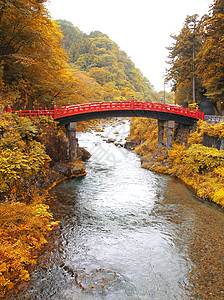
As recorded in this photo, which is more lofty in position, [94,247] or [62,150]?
[62,150]

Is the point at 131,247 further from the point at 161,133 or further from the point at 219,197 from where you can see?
the point at 161,133

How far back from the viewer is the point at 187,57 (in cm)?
2892

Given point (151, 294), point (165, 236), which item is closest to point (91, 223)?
point (165, 236)

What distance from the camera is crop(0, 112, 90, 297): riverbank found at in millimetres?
8141

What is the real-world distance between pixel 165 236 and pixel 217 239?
9.21 ft

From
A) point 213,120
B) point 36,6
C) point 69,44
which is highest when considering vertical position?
point 69,44

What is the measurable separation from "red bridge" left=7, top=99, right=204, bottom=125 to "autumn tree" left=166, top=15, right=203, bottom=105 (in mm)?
4603

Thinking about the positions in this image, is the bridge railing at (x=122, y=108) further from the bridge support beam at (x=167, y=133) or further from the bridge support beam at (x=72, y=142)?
the bridge support beam at (x=167, y=133)

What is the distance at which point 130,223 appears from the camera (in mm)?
12664

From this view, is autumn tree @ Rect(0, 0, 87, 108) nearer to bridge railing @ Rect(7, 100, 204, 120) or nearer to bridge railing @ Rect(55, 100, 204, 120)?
bridge railing @ Rect(7, 100, 204, 120)

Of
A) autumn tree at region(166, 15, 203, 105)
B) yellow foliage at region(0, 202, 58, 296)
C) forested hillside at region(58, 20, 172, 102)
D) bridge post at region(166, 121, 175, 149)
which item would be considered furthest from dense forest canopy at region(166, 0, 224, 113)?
forested hillside at region(58, 20, 172, 102)

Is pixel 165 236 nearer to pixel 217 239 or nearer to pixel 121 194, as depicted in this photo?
pixel 217 239

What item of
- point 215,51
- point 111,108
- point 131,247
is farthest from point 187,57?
point 131,247

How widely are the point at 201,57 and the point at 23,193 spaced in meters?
27.1
